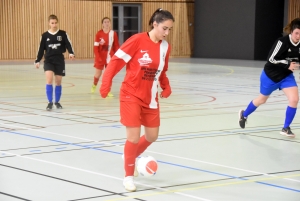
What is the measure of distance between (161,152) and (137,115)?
1664mm

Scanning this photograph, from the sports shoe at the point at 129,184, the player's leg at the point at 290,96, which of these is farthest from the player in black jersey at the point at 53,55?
the sports shoe at the point at 129,184

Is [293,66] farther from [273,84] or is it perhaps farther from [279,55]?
[273,84]

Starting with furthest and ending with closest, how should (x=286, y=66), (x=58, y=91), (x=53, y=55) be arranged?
1. (x=58, y=91)
2. (x=53, y=55)
3. (x=286, y=66)

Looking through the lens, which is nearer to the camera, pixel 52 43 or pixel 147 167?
pixel 147 167

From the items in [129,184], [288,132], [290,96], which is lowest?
[288,132]

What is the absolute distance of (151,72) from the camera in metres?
5.11

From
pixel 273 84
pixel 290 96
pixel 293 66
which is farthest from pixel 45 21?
pixel 293 66

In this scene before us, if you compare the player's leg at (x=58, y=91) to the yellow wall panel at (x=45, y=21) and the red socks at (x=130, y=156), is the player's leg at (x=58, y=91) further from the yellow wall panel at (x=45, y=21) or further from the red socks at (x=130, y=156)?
the yellow wall panel at (x=45, y=21)

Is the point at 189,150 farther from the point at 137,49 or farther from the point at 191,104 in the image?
the point at 191,104

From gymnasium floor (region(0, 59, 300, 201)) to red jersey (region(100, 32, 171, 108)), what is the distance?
775mm

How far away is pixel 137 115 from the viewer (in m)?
5.03

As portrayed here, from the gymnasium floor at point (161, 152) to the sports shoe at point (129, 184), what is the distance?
0.05m

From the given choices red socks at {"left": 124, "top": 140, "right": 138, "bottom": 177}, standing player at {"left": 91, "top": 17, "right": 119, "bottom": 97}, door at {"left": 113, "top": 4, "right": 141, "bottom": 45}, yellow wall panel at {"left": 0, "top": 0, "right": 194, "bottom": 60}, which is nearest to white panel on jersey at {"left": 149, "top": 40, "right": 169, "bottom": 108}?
red socks at {"left": 124, "top": 140, "right": 138, "bottom": 177}

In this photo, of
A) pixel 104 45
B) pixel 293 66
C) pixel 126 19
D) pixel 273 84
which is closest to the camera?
pixel 293 66
